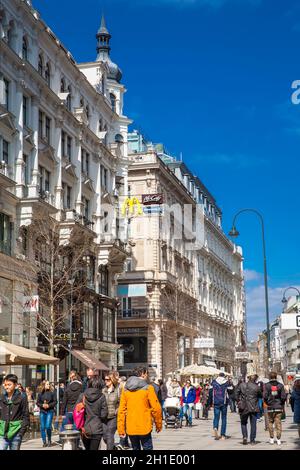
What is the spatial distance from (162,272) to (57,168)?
23814mm

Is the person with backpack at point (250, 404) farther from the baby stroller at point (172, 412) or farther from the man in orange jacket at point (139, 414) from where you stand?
the baby stroller at point (172, 412)

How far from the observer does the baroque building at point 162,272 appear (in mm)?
60219

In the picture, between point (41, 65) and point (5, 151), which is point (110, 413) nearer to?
point (5, 151)

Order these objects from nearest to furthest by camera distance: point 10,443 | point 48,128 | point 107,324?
point 10,443, point 48,128, point 107,324

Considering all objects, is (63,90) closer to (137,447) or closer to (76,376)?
(76,376)

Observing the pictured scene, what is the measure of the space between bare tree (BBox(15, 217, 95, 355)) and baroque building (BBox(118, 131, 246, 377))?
11.7 meters

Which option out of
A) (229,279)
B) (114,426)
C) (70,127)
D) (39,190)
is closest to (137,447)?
(114,426)

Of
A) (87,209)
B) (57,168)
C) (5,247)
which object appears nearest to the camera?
(5,247)

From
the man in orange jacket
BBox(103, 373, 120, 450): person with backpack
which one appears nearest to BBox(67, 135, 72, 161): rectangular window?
BBox(103, 373, 120, 450): person with backpack

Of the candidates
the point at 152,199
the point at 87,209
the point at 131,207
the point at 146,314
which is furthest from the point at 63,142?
the point at 146,314

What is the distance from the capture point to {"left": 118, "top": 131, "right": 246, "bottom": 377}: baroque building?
60.2m

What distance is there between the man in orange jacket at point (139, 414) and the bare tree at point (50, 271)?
73.4 feet

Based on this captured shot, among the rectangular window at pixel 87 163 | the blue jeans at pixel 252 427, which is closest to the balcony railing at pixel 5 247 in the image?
the rectangular window at pixel 87 163

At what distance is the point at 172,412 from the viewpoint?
85.5ft
